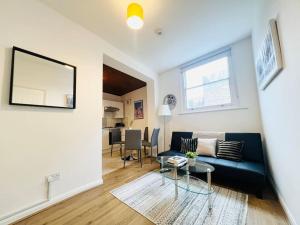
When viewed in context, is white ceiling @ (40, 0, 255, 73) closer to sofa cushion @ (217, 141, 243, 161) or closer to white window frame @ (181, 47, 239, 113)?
white window frame @ (181, 47, 239, 113)

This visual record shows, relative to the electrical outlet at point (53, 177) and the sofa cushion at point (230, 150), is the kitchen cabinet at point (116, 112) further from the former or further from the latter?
the sofa cushion at point (230, 150)

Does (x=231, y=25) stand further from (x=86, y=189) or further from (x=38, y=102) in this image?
(x=86, y=189)

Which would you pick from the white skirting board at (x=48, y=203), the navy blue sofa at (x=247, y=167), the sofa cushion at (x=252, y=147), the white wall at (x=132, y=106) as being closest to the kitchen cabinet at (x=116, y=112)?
the white wall at (x=132, y=106)

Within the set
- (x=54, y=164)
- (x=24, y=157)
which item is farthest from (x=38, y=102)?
(x=54, y=164)

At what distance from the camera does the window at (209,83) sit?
284cm

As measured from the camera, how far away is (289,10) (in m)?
0.99

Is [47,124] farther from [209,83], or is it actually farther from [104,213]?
[209,83]

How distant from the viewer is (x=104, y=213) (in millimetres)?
1489

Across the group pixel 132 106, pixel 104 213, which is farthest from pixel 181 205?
pixel 132 106

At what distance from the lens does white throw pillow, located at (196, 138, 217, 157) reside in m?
2.42

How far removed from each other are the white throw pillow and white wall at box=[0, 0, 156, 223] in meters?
1.93

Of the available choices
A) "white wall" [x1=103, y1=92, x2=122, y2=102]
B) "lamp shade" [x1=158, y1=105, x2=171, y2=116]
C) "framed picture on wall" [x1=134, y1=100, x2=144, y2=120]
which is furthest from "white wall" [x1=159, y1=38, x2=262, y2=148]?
"white wall" [x1=103, y1=92, x2=122, y2=102]

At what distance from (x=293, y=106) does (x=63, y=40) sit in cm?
285

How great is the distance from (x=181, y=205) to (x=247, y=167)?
111 centimetres
